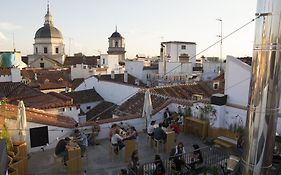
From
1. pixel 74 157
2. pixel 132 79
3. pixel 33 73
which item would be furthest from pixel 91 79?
pixel 74 157

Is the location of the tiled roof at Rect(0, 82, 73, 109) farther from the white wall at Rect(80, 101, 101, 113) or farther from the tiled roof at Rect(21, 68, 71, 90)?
the tiled roof at Rect(21, 68, 71, 90)

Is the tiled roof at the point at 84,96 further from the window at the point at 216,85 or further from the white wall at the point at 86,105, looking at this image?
the window at the point at 216,85

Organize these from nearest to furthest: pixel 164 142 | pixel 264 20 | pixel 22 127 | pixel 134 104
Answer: pixel 264 20
pixel 22 127
pixel 164 142
pixel 134 104

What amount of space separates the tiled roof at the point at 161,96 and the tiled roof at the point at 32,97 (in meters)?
3.71

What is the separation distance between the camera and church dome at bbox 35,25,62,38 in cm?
7400

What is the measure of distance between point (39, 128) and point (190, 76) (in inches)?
941

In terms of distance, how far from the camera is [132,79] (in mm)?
34719

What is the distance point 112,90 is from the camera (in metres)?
31.4

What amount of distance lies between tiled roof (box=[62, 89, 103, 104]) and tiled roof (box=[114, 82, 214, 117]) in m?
9.93

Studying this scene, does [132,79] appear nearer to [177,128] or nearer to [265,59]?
[177,128]

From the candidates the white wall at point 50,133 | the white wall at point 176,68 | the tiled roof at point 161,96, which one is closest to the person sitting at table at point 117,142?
the white wall at point 50,133

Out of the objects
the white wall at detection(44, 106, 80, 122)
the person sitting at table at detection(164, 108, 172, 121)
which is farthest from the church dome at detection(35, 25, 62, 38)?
the person sitting at table at detection(164, 108, 172, 121)

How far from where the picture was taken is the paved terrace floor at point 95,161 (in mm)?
10200

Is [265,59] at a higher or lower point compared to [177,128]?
higher
